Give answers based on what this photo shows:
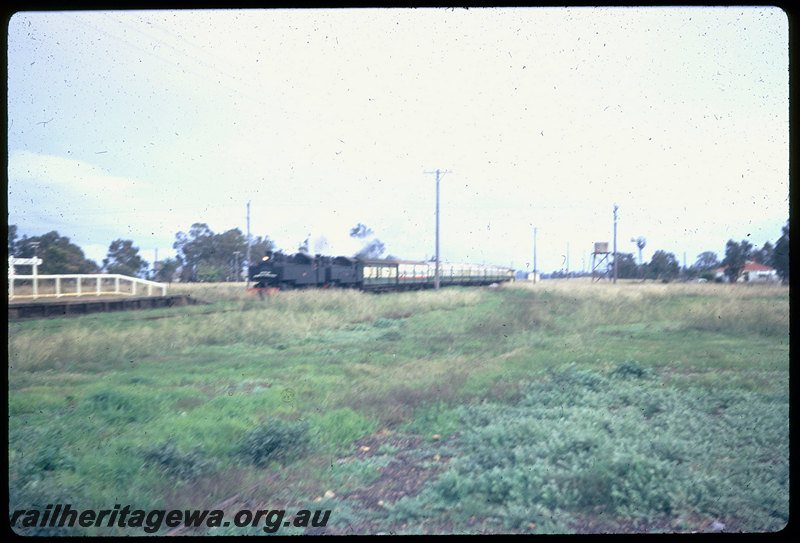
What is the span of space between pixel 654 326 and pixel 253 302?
14800mm

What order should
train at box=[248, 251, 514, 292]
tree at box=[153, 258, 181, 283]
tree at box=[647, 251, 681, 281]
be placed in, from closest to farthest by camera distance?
tree at box=[153, 258, 181, 283] → tree at box=[647, 251, 681, 281] → train at box=[248, 251, 514, 292]

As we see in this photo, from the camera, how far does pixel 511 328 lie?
1477cm

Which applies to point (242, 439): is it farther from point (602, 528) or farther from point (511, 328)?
point (511, 328)

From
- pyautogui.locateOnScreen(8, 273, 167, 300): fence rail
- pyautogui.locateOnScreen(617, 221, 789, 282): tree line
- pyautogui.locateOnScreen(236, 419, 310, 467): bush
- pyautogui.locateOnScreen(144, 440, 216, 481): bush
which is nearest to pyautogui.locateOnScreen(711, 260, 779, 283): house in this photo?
pyautogui.locateOnScreen(617, 221, 789, 282): tree line

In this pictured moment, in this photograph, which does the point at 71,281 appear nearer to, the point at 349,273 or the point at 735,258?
the point at 735,258

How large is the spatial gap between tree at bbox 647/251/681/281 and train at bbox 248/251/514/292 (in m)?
16.1

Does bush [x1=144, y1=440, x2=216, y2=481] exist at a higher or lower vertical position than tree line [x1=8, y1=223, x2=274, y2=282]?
lower

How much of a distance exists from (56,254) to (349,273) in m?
21.0

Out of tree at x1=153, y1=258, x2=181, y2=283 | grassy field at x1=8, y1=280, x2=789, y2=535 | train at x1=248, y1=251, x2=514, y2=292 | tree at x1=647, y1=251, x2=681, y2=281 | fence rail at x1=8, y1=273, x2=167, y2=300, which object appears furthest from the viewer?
train at x1=248, y1=251, x2=514, y2=292

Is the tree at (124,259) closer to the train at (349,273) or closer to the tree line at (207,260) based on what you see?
the tree line at (207,260)

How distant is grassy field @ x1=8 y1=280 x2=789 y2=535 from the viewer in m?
4.12

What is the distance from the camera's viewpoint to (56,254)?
22.3 ft

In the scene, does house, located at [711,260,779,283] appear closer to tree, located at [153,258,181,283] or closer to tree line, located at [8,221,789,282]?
tree line, located at [8,221,789,282]

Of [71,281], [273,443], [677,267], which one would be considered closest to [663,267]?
[677,267]
